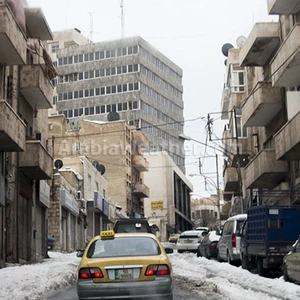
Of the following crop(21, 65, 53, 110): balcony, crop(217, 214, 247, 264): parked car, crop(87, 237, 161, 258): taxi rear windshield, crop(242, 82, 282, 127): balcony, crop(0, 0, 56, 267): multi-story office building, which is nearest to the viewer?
crop(87, 237, 161, 258): taxi rear windshield

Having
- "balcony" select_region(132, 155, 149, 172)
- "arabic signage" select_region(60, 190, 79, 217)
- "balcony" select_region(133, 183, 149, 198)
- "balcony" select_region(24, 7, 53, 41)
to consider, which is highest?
"balcony" select_region(24, 7, 53, 41)

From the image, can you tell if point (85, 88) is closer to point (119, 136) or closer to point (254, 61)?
point (119, 136)

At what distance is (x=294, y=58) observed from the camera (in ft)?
75.0

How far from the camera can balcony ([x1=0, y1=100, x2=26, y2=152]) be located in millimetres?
20453

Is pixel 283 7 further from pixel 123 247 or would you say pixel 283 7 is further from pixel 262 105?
pixel 123 247

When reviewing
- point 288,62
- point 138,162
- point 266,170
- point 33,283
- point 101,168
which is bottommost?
point 33,283

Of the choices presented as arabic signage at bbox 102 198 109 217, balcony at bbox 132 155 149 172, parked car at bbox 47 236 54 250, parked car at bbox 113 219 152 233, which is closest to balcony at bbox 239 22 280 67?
parked car at bbox 113 219 152 233

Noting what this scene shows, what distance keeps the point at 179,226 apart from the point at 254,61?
7505 centimetres

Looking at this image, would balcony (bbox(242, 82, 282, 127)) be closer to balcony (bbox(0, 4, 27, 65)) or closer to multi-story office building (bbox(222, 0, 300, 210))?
multi-story office building (bbox(222, 0, 300, 210))

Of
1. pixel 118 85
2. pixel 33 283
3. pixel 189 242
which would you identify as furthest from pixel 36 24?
pixel 118 85

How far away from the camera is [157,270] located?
408 inches

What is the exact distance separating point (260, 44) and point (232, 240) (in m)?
11.5

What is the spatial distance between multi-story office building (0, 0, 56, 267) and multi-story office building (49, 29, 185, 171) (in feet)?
202

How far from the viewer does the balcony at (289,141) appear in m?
22.3
